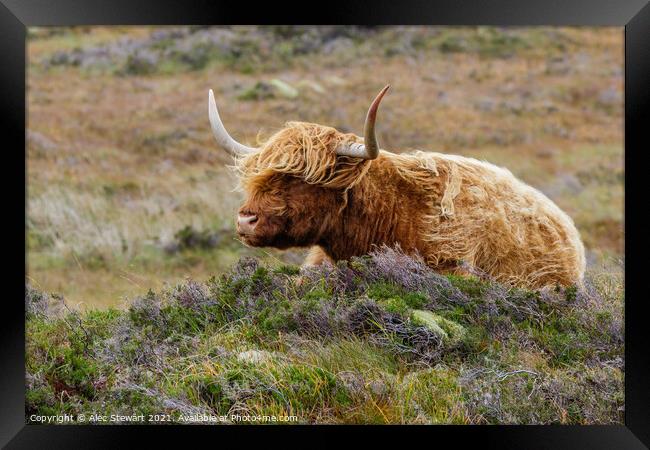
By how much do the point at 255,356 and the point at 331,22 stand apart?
2146 mm

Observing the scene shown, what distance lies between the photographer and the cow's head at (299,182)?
582cm

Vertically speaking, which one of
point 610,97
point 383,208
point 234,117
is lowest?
point 383,208

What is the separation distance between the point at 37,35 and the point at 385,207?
21280 mm

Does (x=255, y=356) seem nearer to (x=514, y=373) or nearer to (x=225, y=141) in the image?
(x=514, y=373)

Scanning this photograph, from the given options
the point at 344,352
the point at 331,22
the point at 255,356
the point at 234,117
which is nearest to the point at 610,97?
the point at 234,117

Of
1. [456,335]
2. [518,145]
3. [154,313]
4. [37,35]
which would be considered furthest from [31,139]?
[456,335]

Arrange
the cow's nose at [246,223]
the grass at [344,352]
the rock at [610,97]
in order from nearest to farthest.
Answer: the grass at [344,352] → the cow's nose at [246,223] → the rock at [610,97]

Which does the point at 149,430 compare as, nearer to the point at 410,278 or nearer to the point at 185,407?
the point at 185,407

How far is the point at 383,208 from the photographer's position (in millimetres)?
6078

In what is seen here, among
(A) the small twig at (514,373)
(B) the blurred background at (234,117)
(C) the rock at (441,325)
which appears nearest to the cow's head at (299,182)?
(C) the rock at (441,325)

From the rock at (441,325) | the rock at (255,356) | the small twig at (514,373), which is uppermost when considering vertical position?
the rock at (441,325)

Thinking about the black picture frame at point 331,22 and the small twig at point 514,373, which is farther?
the black picture frame at point 331,22

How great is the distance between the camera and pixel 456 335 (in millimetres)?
5156

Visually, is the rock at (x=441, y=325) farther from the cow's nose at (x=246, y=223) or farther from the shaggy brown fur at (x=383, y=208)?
the cow's nose at (x=246, y=223)
